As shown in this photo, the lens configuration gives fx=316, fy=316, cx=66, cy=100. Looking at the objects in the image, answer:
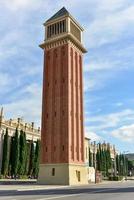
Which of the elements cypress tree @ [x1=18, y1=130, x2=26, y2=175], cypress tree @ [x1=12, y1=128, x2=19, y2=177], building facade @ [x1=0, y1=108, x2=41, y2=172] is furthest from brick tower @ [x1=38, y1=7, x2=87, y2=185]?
cypress tree @ [x1=18, y1=130, x2=26, y2=175]

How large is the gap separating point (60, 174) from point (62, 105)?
11.5 meters

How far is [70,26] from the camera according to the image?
59000 millimetres

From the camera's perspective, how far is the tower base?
47.8 meters

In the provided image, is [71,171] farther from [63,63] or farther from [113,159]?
[113,159]

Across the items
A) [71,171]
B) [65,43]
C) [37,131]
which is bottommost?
[71,171]

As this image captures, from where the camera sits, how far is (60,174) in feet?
159

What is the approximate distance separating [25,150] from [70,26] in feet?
89.2

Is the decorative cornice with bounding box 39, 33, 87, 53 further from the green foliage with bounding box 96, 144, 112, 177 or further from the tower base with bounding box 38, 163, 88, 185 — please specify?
the green foliage with bounding box 96, 144, 112, 177

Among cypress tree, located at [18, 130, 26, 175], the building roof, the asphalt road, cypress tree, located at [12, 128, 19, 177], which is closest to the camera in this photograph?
the asphalt road

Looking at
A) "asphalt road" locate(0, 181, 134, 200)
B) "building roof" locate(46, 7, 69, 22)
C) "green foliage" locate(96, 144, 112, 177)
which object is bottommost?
"asphalt road" locate(0, 181, 134, 200)

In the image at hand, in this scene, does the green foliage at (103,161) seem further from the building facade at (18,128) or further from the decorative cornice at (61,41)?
the decorative cornice at (61,41)

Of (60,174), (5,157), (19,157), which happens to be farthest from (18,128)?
(60,174)

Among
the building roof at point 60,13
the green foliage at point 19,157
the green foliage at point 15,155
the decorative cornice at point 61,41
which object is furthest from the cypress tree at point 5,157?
the building roof at point 60,13

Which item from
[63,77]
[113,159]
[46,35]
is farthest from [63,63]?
[113,159]
